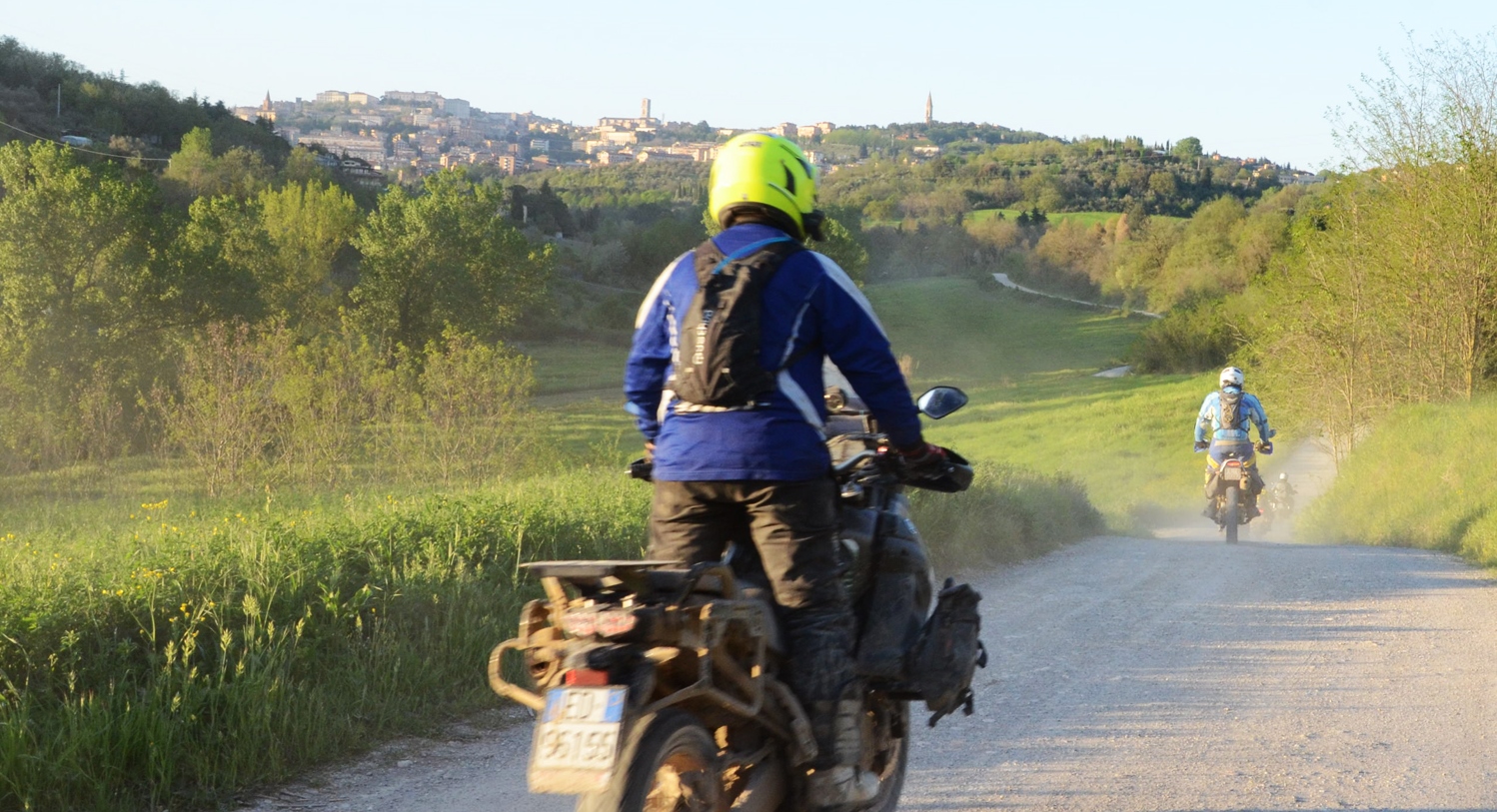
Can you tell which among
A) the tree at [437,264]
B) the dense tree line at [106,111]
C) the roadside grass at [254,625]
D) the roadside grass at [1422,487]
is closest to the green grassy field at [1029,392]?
the roadside grass at [1422,487]

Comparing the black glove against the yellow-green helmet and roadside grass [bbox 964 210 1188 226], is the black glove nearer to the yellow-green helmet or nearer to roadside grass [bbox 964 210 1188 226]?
the yellow-green helmet

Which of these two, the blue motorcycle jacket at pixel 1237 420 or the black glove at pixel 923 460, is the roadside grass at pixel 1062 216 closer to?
the blue motorcycle jacket at pixel 1237 420

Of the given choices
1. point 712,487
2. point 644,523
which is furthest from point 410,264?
point 712,487

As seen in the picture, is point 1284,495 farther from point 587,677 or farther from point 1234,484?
point 587,677

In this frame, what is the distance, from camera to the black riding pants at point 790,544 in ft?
11.4

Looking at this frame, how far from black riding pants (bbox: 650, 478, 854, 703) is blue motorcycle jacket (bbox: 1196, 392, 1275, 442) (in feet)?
44.0

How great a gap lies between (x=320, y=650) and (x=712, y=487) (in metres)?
2.66

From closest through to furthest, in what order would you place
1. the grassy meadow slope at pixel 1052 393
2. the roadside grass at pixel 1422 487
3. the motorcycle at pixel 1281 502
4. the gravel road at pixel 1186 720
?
the gravel road at pixel 1186 720 → the roadside grass at pixel 1422 487 → the motorcycle at pixel 1281 502 → the grassy meadow slope at pixel 1052 393

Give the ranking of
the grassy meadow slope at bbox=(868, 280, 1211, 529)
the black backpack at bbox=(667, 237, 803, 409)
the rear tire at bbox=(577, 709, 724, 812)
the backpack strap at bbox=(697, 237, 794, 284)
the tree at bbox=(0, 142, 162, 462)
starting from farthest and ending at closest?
1. the grassy meadow slope at bbox=(868, 280, 1211, 529)
2. the tree at bbox=(0, 142, 162, 462)
3. the backpack strap at bbox=(697, 237, 794, 284)
4. the black backpack at bbox=(667, 237, 803, 409)
5. the rear tire at bbox=(577, 709, 724, 812)

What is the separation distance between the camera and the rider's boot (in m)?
3.62

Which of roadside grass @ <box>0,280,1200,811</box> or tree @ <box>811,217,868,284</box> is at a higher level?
tree @ <box>811,217,868,284</box>

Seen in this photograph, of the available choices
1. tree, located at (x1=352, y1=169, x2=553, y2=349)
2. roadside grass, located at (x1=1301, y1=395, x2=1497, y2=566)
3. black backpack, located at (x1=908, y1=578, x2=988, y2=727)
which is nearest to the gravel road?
black backpack, located at (x1=908, y1=578, x2=988, y2=727)

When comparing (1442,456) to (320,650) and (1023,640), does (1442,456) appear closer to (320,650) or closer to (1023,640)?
(1023,640)

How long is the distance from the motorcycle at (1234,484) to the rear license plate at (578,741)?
14.5 m
